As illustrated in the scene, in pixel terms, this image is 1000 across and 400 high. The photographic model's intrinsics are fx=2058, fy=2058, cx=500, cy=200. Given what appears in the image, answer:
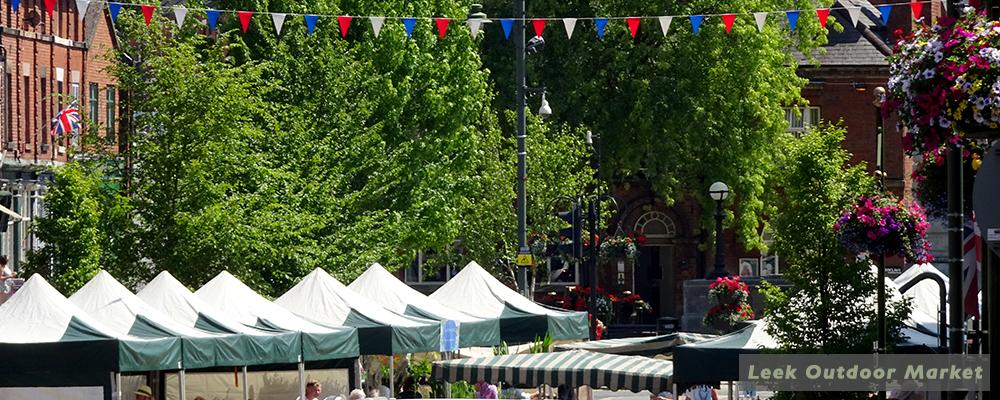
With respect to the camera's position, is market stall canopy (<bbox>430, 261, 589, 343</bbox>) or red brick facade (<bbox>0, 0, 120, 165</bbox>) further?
red brick facade (<bbox>0, 0, 120, 165</bbox>)

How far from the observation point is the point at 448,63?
163ft

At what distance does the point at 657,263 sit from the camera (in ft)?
226

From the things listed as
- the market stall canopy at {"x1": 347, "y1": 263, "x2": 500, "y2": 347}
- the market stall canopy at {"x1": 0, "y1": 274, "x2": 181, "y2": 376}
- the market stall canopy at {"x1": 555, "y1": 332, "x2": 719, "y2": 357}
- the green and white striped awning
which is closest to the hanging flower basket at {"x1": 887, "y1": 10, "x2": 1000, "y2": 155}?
the market stall canopy at {"x1": 0, "y1": 274, "x2": 181, "y2": 376}

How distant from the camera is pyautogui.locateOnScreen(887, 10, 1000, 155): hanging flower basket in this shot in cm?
1030

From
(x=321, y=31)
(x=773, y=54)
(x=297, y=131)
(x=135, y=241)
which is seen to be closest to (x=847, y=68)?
(x=773, y=54)

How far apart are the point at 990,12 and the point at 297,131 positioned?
2860 centimetres

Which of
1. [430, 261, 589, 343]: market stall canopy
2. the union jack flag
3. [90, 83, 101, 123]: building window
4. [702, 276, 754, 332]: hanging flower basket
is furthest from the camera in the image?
[90, 83, 101, 123]: building window

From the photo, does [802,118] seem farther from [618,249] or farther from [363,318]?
[363,318]

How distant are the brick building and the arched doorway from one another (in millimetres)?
21259

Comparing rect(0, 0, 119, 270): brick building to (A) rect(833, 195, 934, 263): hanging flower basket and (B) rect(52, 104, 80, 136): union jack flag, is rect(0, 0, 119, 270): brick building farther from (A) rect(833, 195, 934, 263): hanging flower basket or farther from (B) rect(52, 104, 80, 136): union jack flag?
(A) rect(833, 195, 934, 263): hanging flower basket

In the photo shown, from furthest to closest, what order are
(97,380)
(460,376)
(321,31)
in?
(321,31), (460,376), (97,380)

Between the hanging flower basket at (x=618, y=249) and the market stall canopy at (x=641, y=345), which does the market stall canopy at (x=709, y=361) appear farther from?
the hanging flower basket at (x=618, y=249)

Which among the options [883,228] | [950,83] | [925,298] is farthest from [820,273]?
[925,298]

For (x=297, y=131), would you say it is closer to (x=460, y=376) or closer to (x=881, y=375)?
(x=460, y=376)
